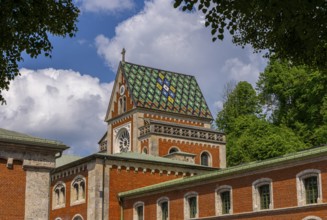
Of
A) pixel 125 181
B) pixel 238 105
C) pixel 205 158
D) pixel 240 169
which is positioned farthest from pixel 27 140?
pixel 238 105

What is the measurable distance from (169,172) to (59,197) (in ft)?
26.5

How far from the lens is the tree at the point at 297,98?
43219 millimetres

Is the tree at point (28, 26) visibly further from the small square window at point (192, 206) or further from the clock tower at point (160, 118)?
the clock tower at point (160, 118)

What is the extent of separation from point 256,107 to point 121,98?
12.4m

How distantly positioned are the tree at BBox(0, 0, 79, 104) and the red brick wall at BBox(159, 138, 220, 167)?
34.2 meters

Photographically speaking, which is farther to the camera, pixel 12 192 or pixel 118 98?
pixel 118 98

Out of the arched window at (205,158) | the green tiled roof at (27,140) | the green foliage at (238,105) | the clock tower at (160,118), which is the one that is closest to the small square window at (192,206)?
the green tiled roof at (27,140)

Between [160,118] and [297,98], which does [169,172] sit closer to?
[160,118]

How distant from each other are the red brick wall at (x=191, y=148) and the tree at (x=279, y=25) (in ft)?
106

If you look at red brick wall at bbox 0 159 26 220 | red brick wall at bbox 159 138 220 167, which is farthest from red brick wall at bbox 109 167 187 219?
red brick wall at bbox 0 159 26 220

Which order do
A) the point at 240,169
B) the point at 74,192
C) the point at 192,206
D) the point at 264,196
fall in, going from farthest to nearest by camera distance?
the point at 74,192 < the point at 192,206 < the point at 240,169 < the point at 264,196

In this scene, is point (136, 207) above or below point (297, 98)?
below

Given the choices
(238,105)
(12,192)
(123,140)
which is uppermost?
(238,105)

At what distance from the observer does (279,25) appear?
13.1 metres
